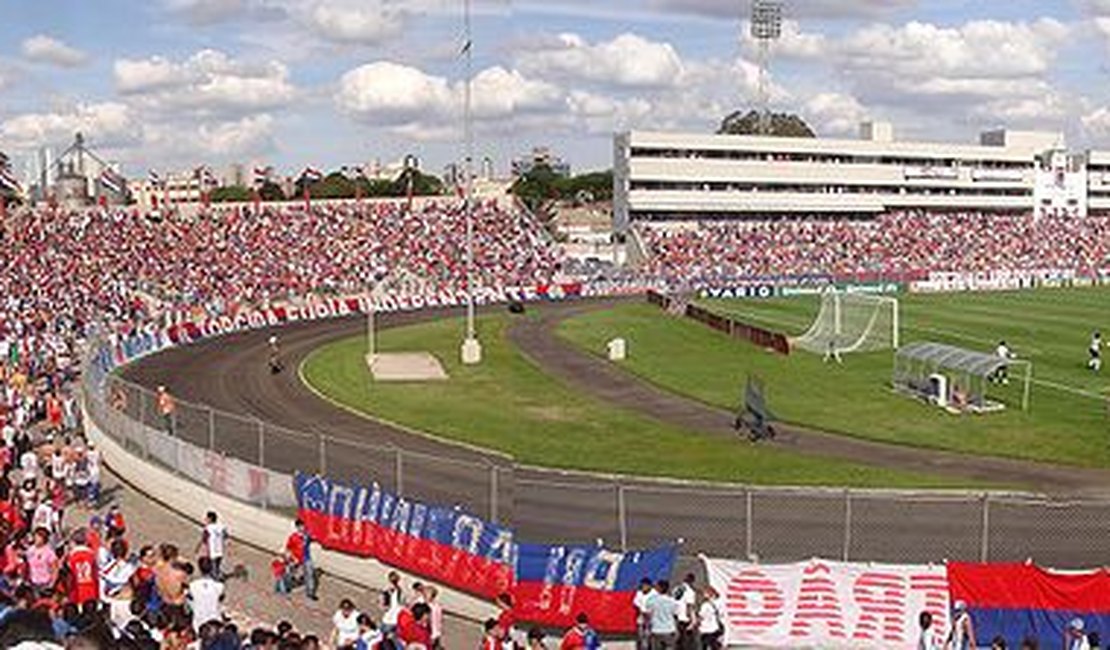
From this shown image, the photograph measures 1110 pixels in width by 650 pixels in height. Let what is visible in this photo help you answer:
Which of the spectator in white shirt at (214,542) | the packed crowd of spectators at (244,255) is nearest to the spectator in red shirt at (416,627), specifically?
the spectator in white shirt at (214,542)

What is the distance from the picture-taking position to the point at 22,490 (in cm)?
2461

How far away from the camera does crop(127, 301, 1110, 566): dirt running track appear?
23.0 m

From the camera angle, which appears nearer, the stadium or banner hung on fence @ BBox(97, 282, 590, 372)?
the stadium

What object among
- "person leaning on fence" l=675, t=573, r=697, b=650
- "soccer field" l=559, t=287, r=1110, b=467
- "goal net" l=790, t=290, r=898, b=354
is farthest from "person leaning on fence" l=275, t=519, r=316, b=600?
"goal net" l=790, t=290, r=898, b=354

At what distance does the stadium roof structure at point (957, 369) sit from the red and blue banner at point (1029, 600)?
2016 centimetres

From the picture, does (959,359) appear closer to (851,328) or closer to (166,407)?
(851,328)

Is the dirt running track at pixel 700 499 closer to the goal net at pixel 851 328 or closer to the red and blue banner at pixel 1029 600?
the red and blue banner at pixel 1029 600

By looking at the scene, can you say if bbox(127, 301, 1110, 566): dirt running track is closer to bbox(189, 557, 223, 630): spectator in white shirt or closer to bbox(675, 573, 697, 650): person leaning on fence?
bbox(675, 573, 697, 650): person leaning on fence

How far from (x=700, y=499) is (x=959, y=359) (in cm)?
1554

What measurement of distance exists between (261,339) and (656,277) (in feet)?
142

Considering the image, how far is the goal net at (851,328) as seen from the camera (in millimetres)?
54250

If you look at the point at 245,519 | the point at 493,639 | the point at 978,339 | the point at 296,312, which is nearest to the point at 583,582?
the point at 493,639

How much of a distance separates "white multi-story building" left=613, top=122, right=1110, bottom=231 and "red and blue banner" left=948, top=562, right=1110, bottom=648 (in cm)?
10635

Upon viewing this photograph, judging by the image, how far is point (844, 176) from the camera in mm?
132875
